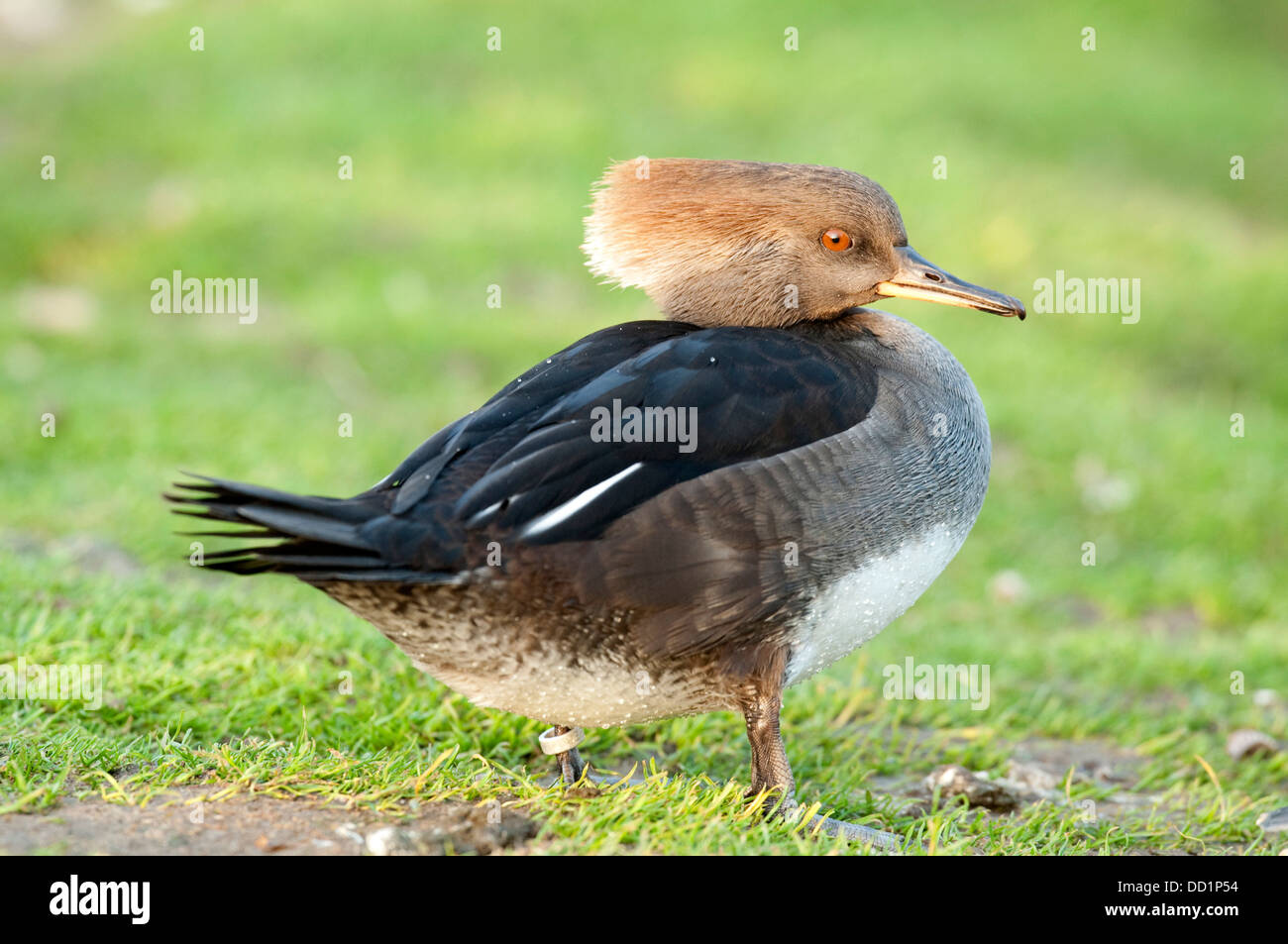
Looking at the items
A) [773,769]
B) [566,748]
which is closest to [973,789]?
[773,769]

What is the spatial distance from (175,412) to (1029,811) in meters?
5.14

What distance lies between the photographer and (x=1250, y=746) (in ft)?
14.4

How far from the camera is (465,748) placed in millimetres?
3738

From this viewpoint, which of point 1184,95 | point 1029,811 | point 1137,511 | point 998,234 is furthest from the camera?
point 1184,95

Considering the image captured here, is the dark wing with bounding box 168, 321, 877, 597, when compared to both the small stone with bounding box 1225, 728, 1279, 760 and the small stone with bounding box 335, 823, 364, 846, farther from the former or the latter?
the small stone with bounding box 1225, 728, 1279, 760

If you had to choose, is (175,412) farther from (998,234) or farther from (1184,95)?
(1184,95)

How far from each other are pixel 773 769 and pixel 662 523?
2.32ft

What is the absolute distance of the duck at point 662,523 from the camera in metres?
2.98

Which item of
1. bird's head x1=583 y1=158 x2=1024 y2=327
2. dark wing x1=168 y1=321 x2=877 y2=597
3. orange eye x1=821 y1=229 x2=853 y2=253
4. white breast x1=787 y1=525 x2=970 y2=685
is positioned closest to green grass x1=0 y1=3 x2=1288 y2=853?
white breast x1=787 y1=525 x2=970 y2=685

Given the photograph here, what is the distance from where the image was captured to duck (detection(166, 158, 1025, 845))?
2.98m

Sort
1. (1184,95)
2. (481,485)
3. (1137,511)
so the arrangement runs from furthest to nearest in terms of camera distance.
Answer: (1184,95)
(1137,511)
(481,485)

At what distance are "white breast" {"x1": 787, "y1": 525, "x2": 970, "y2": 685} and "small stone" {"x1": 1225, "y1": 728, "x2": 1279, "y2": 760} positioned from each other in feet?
5.53

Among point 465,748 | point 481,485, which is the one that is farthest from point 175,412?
point 481,485

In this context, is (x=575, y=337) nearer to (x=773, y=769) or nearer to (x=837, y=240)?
(x=837, y=240)
